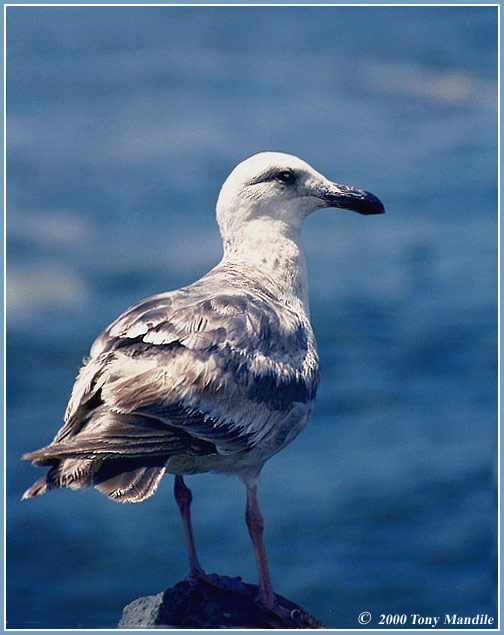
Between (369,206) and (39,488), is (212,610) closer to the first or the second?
(39,488)

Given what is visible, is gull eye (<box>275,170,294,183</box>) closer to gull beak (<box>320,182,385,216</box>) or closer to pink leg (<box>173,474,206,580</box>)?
gull beak (<box>320,182,385,216</box>)

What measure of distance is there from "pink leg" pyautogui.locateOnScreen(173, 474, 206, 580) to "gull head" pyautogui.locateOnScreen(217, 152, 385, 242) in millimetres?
1023

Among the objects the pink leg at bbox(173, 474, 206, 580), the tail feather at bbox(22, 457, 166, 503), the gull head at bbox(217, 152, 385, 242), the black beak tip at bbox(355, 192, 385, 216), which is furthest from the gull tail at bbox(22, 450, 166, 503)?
the black beak tip at bbox(355, 192, 385, 216)

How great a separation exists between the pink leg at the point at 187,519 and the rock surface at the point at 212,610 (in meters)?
0.04

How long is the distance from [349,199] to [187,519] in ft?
4.67

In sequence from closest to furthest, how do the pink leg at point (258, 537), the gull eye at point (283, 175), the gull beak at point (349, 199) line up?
the pink leg at point (258, 537), the gull eye at point (283, 175), the gull beak at point (349, 199)

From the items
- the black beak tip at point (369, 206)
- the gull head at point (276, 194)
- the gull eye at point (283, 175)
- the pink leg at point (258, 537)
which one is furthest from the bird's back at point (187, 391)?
the black beak tip at point (369, 206)

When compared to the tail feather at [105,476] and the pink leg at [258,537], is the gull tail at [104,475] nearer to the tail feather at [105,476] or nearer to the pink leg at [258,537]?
the tail feather at [105,476]

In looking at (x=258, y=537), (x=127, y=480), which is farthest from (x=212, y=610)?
(x=127, y=480)

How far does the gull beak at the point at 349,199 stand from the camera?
448cm

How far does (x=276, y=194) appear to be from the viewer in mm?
4391

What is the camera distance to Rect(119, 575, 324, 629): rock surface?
431 cm

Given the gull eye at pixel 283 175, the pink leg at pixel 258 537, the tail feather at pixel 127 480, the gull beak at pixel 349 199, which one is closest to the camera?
the tail feather at pixel 127 480

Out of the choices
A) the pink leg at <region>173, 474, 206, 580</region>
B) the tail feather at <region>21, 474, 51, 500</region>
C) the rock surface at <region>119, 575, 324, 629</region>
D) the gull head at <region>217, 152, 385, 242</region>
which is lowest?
the rock surface at <region>119, 575, 324, 629</region>
